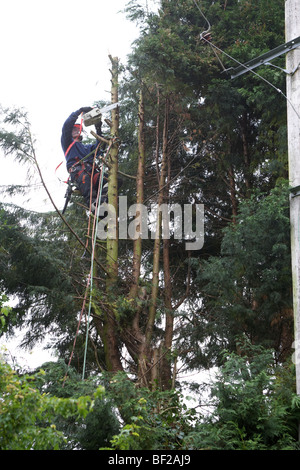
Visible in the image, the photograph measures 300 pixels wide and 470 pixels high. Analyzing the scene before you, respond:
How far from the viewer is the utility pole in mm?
7297

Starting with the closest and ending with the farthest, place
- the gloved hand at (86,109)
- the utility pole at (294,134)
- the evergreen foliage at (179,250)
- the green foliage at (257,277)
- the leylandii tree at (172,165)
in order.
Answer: the utility pole at (294,134)
the evergreen foliage at (179,250)
the green foliage at (257,277)
the gloved hand at (86,109)
the leylandii tree at (172,165)

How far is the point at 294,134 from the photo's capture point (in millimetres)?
7809

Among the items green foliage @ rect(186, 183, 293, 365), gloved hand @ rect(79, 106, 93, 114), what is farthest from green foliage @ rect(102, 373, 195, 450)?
gloved hand @ rect(79, 106, 93, 114)

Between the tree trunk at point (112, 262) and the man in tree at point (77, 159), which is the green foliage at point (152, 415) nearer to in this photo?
the tree trunk at point (112, 262)

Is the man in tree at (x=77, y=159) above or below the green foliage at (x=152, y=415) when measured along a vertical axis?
above

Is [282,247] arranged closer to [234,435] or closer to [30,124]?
[234,435]

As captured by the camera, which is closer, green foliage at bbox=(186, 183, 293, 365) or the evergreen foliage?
the evergreen foliage

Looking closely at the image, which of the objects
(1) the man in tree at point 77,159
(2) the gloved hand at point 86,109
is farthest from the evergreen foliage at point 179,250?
(2) the gloved hand at point 86,109

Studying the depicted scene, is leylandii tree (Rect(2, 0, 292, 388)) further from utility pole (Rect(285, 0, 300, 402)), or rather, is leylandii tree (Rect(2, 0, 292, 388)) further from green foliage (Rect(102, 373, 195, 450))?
green foliage (Rect(102, 373, 195, 450))

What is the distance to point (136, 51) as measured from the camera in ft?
35.7

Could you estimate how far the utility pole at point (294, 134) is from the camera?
23.9ft

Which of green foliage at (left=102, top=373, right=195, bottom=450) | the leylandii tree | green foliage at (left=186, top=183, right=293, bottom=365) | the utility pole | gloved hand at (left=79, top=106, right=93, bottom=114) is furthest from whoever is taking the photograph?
the leylandii tree

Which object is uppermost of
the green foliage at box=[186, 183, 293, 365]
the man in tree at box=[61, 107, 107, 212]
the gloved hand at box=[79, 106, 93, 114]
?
the gloved hand at box=[79, 106, 93, 114]

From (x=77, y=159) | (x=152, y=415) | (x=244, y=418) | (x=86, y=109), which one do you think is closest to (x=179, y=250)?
(x=77, y=159)
